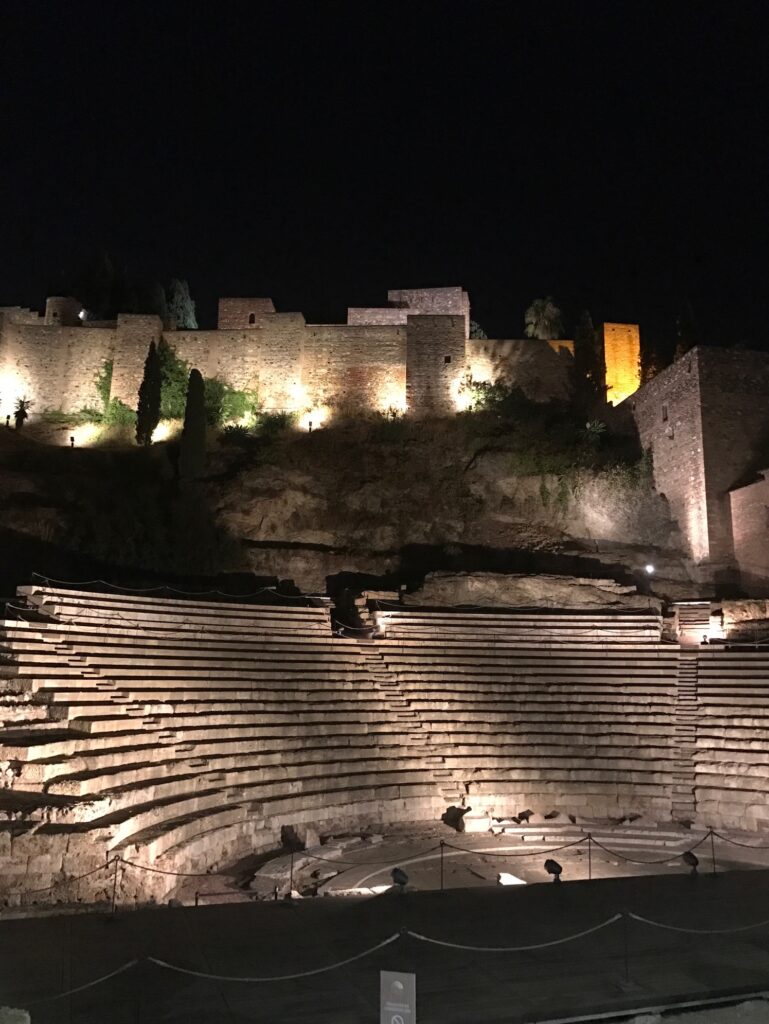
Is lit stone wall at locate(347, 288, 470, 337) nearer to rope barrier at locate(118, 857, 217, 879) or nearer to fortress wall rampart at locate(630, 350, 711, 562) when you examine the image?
fortress wall rampart at locate(630, 350, 711, 562)

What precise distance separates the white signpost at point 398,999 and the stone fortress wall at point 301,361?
101ft

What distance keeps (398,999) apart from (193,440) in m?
25.2

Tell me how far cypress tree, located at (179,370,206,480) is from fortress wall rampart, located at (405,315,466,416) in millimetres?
10285

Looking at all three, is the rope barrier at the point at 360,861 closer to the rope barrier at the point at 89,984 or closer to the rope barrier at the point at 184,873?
the rope barrier at the point at 184,873

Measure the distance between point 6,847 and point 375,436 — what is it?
25396mm

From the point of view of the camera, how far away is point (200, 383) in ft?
95.9

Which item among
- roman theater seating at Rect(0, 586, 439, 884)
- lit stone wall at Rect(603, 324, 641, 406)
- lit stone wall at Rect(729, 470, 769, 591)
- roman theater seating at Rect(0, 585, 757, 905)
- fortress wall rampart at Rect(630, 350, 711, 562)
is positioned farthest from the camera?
lit stone wall at Rect(603, 324, 641, 406)

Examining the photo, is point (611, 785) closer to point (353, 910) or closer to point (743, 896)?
point (743, 896)

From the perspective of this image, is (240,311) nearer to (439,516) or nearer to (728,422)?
(439,516)

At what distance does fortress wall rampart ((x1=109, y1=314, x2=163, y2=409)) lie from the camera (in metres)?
34.8

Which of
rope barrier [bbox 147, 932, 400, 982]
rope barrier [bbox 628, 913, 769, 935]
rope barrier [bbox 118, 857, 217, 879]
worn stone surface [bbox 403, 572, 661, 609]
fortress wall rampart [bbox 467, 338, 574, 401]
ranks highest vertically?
fortress wall rampart [bbox 467, 338, 574, 401]

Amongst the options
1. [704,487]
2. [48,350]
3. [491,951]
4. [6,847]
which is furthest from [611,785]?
[48,350]

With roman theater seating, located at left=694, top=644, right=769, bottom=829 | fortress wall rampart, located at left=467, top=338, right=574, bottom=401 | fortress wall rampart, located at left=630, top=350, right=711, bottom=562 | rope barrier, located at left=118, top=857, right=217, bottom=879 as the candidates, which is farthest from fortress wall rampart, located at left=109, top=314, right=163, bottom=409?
rope barrier, located at left=118, top=857, right=217, bottom=879

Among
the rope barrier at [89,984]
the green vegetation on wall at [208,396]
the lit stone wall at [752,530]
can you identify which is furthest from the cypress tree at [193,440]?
the rope barrier at [89,984]
